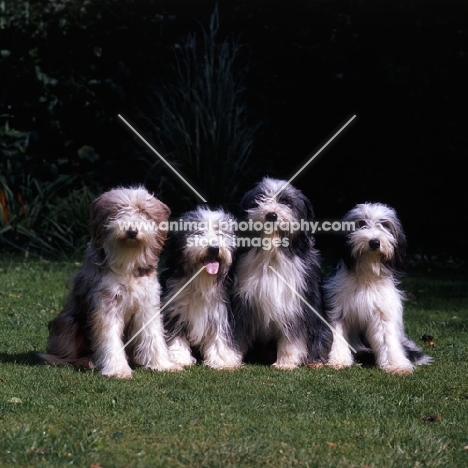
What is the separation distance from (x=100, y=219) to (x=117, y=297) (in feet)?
1.80

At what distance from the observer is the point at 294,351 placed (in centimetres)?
691

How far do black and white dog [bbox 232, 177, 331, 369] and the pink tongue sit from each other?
0.25 metres

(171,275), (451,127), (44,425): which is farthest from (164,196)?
(44,425)

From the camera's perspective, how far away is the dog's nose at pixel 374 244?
6809mm

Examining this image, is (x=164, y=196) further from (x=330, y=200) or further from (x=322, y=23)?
(x=322, y=23)

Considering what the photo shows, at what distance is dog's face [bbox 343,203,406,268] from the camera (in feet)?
22.5

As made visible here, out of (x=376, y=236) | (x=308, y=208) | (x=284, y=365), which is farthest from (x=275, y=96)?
(x=284, y=365)

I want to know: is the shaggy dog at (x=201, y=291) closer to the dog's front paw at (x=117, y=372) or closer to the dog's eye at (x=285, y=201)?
the dog's eye at (x=285, y=201)

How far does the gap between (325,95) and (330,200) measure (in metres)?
1.42

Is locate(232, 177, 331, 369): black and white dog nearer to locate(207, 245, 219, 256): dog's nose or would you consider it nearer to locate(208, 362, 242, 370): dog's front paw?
locate(208, 362, 242, 370): dog's front paw

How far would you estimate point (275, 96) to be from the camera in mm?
13023

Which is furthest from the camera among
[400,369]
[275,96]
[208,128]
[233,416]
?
[275,96]

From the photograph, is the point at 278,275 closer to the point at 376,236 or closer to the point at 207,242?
the point at 207,242

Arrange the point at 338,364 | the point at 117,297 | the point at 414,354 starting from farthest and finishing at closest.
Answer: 1. the point at 414,354
2. the point at 338,364
3. the point at 117,297
